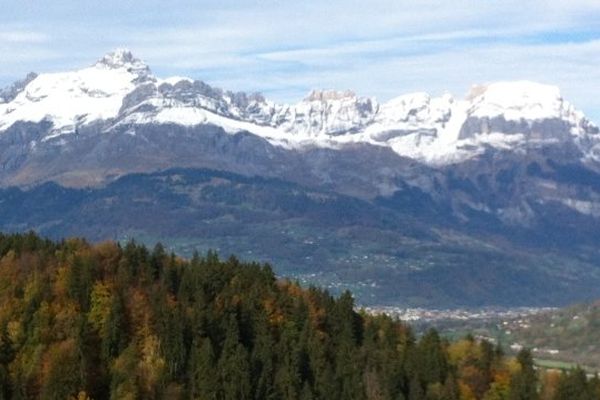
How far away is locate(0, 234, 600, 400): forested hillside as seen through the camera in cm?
13625

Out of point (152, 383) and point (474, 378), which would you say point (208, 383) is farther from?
point (474, 378)

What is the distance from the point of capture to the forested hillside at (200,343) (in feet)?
447

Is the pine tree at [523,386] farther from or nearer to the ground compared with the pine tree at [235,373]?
nearer to the ground

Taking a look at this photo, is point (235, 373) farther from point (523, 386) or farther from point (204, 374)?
point (523, 386)

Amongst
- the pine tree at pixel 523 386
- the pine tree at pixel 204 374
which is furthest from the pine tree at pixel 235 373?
the pine tree at pixel 523 386

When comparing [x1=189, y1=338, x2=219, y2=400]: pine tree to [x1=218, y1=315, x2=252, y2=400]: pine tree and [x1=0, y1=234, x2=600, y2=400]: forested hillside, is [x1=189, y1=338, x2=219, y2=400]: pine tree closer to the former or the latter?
[x1=0, y1=234, x2=600, y2=400]: forested hillside

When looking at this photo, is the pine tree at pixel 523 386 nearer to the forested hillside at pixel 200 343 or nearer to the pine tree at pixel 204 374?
the forested hillside at pixel 200 343

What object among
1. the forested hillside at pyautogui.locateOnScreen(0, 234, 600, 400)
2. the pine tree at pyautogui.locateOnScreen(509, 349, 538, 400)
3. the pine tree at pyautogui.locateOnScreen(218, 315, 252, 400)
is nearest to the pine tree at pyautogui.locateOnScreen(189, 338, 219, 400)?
the forested hillside at pyautogui.locateOnScreen(0, 234, 600, 400)

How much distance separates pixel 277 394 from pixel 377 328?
31.7 metres

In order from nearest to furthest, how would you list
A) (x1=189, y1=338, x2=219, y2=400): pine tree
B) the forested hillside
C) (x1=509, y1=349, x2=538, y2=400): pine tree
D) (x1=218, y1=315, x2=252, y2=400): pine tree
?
1. (x1=189, y1=338, x2=219, y2=400): pine tree
2. the forested hillside
3. (x1=218, y1=315, x2=252, y2=400): pine tree
4. (x1=509, y1=349, x2=538, y2=400): pine tree

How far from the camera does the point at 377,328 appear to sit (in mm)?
170125

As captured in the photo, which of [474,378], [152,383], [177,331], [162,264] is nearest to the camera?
[152,383]

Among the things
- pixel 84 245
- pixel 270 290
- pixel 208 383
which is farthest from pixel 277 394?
pixel 84 245

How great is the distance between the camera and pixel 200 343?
5812 inches
